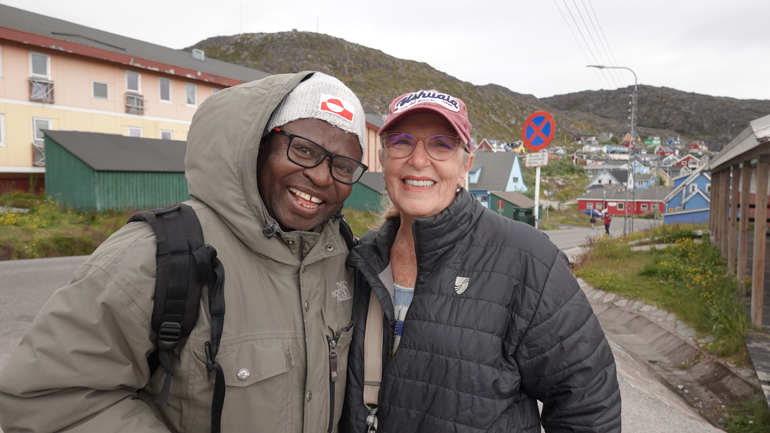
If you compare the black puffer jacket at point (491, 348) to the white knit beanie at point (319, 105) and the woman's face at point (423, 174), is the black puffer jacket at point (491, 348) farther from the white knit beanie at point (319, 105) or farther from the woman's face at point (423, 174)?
the white knit beanie at point (319, 105)

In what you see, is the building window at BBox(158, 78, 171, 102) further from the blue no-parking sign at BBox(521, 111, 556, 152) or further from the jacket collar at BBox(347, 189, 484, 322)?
the jacket collar at BBox(347, 189, 484, 322)

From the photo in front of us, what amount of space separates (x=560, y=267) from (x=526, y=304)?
241 millimetres

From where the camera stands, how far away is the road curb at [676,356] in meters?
6.57

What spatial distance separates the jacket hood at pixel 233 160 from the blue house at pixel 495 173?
170ft

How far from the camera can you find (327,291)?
6.68 feet

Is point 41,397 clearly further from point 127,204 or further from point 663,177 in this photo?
point 663,177

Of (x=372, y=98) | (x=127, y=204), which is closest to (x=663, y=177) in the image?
(x=372, y=98)

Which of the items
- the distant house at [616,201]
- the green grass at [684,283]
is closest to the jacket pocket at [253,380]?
the green grass at [684,283]

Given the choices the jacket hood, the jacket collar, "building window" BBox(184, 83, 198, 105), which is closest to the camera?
the jacket hood

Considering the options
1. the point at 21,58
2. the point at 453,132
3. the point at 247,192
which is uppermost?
the point at 21,58

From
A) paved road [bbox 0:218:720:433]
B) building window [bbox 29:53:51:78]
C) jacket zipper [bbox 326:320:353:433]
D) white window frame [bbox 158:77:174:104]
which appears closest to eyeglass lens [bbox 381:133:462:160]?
jacket zipper [bbox 326:320:353:433]

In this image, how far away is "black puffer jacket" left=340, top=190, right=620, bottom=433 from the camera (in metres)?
1.83

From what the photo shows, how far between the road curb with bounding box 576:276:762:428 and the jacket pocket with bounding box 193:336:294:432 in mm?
6822

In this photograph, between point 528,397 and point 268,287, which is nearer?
point 268,287
